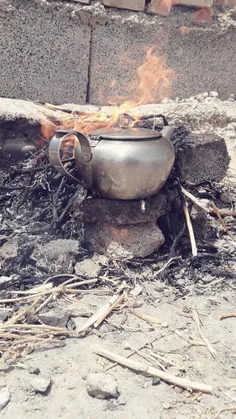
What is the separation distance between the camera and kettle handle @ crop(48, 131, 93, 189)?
3018 mm

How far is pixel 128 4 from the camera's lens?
5.16m

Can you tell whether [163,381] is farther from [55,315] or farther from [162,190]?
[162,190]

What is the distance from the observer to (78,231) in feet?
11.8

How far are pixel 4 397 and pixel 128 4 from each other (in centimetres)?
425

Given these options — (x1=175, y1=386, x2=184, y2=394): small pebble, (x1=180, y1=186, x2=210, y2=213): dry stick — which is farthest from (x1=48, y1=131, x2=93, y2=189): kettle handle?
(x1=175, y1=386, x2=184, y2=394): small pebble

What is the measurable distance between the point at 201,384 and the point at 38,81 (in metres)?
3.71

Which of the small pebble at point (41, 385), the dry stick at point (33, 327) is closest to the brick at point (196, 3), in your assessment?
the dry stick at point (33, 327)

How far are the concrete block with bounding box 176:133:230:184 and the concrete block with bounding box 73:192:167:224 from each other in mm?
814

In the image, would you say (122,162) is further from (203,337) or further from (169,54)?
(169,54)

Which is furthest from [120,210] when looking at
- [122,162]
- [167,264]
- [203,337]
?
[203,337]

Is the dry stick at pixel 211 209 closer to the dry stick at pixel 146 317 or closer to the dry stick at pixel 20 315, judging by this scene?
the dry stick at pixel 146 317

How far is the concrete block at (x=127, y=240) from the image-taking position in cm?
341

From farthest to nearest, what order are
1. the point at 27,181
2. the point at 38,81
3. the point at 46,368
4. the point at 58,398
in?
the point at 38,81, the point at 27,181, the point at 46,368, the point at 58,398

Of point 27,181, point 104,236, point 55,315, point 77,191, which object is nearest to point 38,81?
point 27,181
